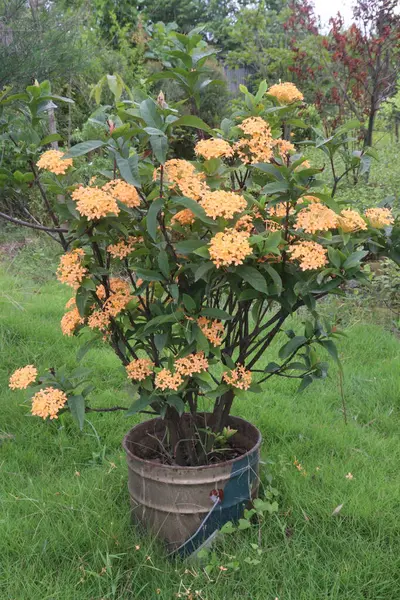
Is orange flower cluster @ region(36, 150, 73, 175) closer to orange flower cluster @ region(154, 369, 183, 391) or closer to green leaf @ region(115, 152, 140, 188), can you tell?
green leaf @ region(115, 152, 140, 188)

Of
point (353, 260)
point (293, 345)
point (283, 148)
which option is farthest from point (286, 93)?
point (293, 345)

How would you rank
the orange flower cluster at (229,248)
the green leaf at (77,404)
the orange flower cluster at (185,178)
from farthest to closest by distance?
the green leaf at (77,404), the orange flower cluster at (185,178), the orange flower cluster at (229,248)

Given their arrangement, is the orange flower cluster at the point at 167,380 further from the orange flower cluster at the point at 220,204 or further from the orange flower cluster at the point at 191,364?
the orange flower cluster at the point at 220,204

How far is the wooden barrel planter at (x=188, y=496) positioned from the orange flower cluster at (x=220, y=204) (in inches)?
29.6

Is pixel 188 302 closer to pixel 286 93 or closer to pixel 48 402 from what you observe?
pixel 48 402

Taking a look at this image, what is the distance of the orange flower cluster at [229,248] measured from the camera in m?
1.26

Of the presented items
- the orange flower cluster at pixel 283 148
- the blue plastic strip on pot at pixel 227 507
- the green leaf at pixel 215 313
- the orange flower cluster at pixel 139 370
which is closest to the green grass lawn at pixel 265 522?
the blue plastic strip on pot at pixel 227 507

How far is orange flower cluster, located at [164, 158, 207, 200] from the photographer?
137cm

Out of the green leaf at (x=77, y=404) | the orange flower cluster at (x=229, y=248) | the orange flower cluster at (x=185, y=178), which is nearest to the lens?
the orange flower cluster at (x=229, y=248)

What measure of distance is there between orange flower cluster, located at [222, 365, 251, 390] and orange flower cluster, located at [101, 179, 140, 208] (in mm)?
546

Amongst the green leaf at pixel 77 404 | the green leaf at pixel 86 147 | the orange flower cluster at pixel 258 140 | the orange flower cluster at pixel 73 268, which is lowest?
the green leaf at pixel 77 404

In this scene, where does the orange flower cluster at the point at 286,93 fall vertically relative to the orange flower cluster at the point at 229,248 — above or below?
above

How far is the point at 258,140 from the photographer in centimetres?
145

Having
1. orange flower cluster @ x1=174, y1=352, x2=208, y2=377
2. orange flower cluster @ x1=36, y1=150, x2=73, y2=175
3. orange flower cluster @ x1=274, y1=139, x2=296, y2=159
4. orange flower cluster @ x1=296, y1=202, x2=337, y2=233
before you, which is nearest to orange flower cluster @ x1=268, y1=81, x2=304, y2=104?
orange flower cluster @ x1=274, y1=139, x2=296, y2=159
